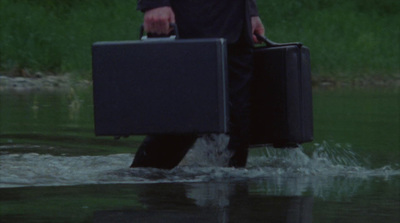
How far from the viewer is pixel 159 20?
477cm

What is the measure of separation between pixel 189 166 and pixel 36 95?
6.78 metres

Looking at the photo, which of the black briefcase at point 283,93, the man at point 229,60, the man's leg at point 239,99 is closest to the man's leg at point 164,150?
the man at point 229,60

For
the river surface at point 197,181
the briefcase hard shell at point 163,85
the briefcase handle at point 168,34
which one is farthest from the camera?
the briefcase handle at point 168,34

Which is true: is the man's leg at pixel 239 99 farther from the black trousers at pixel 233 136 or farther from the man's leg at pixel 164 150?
the man's leg at pixel 164 150

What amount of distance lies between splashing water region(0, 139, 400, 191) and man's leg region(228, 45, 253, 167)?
0.05m

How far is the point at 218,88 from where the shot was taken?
4570mm

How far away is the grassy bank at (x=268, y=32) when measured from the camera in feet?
52.0

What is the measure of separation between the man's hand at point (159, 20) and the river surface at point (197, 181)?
0.63m

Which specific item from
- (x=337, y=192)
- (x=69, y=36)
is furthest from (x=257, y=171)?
(x=69, y=36)

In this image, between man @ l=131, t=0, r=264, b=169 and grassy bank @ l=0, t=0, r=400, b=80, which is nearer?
man @ l=131, t=0, r=264, b=169

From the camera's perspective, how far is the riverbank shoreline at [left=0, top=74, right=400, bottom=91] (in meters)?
13.6

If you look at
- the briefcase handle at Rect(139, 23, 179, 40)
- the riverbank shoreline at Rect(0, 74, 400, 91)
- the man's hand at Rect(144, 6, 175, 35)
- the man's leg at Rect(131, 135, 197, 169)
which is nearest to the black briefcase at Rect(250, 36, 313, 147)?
the man's leg at Rect(131, 135, 197, 169)

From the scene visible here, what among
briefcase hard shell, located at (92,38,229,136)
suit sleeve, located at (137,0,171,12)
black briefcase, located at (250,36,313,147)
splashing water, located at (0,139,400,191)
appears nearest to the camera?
briefcase hard shell, located at (92,38,229,136)

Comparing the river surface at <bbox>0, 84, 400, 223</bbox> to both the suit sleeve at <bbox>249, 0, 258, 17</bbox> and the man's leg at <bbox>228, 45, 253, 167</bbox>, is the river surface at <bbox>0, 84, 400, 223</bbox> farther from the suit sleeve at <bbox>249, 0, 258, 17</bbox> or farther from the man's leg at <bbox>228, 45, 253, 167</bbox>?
the suit sleeve at <bbox>249, 0, 258, 17</bbox>
